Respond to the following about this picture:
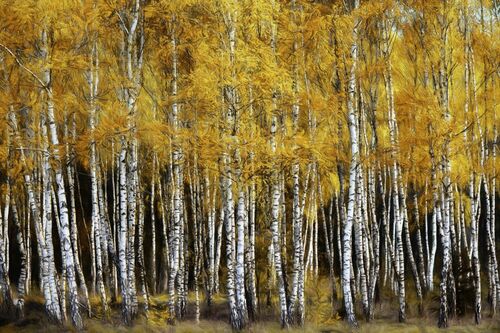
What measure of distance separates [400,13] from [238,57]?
21.1 ft

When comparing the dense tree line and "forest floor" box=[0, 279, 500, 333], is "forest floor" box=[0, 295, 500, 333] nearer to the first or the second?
"forest floor" box=[0, 279, 500, 333]

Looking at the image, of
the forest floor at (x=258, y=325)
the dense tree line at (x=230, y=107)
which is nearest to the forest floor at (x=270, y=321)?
the forest floor at (x=258, y=325)

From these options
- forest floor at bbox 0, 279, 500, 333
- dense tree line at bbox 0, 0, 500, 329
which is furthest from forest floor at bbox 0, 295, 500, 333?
dense tree line at bbox 0, 0, 500, 329

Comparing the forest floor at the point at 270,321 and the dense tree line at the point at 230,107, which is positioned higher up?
the dense tree line at the point at 230,107

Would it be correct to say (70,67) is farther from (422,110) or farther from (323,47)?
(422,110)

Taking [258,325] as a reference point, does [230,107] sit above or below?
above

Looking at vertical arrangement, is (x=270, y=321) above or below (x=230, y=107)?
below

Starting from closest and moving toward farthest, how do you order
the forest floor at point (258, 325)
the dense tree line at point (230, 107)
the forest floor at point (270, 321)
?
the forest floor at point (258, 325)
the forest floor at point (270, 321)
the dense tree line at point (230, 107)

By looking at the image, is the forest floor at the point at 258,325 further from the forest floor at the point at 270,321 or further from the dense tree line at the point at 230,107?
the dense tree line at the point at 230,107

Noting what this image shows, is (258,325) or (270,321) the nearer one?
(258,325)

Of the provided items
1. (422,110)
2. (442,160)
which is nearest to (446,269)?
(442,160)

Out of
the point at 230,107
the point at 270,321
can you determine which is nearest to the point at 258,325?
the point at 270,321

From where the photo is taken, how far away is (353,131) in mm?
14859

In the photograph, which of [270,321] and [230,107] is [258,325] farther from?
[230,107]
